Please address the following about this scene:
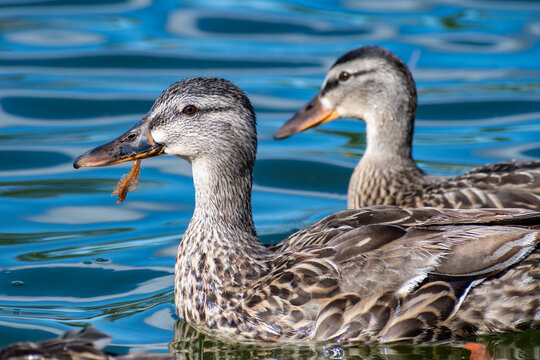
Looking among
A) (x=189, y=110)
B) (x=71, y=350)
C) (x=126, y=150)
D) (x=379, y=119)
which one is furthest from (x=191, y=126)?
(x=379, y=119)

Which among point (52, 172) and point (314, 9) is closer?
point (52, 172)

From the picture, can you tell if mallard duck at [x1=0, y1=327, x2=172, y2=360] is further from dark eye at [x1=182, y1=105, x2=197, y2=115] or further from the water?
dark eye at [x1=182, y1=105, x2=197, y2=115]

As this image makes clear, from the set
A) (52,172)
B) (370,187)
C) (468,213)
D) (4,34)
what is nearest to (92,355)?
(468,213)

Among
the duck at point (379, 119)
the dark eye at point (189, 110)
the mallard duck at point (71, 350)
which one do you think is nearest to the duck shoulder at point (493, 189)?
the duck at point (379, 119)

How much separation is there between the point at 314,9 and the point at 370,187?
23.7ft

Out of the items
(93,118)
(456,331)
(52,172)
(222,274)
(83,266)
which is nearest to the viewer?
(456,331)

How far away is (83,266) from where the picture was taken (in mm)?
8273

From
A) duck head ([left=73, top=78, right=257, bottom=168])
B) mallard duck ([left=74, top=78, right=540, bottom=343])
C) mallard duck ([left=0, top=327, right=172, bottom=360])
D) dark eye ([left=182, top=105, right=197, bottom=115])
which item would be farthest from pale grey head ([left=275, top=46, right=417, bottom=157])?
mallard duck ([left=0, top=327, right=172, bottom=360])

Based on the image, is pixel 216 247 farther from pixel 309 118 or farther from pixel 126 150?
pixel 309 118

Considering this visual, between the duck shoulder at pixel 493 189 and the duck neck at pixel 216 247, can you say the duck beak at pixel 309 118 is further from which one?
the duck neck at pixel 216 247

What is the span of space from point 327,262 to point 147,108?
629 centimetres

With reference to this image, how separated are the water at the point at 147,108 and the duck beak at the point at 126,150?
1117 millimetres

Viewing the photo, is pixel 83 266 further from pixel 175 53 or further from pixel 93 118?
pixel 175 53

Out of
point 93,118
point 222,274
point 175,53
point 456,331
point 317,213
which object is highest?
point 175,53
